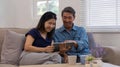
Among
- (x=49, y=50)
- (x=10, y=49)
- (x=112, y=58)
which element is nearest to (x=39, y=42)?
(x=49, y=50)

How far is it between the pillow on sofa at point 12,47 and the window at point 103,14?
1.21 meters

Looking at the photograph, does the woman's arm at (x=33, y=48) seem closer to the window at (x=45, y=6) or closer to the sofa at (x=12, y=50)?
the sofa at (x=12, y=50)

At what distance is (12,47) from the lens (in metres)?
2.75

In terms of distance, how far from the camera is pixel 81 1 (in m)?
3.51

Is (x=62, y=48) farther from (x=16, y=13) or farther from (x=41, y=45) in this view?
(x=16, y=13)

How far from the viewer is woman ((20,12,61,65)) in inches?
92.7

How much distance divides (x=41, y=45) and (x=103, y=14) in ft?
4.29

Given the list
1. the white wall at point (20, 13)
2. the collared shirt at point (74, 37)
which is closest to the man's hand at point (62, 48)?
the collared shirt at point (74, 37)

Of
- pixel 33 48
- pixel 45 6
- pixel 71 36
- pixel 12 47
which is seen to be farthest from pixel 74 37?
pixel 45 6

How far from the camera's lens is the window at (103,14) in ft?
11.4

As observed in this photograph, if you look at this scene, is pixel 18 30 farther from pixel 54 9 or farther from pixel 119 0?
pixel 119 0

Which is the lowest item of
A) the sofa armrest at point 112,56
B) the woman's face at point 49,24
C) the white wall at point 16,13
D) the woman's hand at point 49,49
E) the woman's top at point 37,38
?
the sofa armrest at point 112,56

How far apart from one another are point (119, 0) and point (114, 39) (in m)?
0.61

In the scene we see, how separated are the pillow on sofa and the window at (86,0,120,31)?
3.98ft
